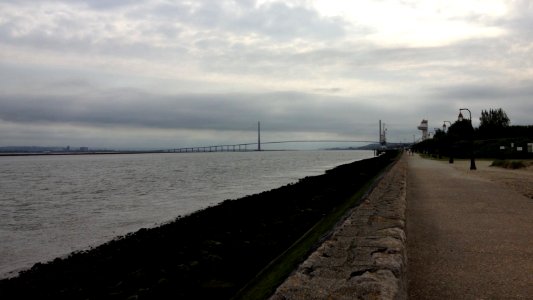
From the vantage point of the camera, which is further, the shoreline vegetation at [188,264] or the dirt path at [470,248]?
the shoreline vegetation at [188,264]

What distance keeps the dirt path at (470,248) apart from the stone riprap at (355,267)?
Result: 16.3 inches

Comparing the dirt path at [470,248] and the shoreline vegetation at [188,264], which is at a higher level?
the dirt path at [470,248]

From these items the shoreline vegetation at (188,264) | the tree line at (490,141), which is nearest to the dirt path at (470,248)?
the shoreline vegetation at (188,264)

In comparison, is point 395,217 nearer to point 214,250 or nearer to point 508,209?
point 214,250

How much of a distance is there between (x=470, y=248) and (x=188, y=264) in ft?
14.4

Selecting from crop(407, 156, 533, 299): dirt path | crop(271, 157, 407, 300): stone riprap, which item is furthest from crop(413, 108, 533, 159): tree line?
crop(271, 157, 407, 300): stone riprap

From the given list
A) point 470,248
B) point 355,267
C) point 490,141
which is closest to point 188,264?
point 355,267

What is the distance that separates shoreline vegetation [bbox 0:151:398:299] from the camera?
6.46 m

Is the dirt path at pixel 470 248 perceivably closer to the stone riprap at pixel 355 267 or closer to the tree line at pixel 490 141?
→ the stone riprap at pixel 355 267

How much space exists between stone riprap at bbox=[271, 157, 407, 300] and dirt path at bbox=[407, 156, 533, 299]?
1.35ft

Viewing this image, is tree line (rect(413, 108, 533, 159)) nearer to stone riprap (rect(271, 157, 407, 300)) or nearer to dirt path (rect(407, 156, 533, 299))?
dirt path (rect(407, 156, 533, 299))

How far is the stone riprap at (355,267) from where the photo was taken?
383 centimetres

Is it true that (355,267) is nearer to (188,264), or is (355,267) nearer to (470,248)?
(470,248)

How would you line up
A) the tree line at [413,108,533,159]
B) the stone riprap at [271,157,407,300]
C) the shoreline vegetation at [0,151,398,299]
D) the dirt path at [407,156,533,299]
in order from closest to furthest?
1. the stone riprap at [271,157,407,300]
2. the dirt path at [407,156,533,299]
3. the shoreline vegetation at [0,151,398,299]
4. the tree line at [413,108,533,159]
